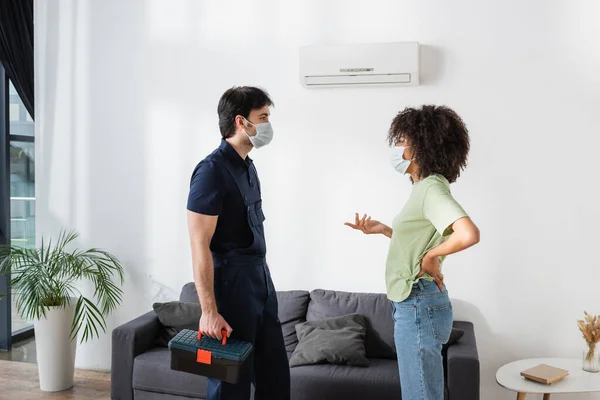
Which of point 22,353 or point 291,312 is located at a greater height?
point 291,312

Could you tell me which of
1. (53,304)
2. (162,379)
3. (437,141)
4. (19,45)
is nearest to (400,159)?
(437,141)

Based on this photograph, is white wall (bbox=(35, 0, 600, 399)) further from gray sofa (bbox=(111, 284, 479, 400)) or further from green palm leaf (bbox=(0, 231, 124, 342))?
gray sofa (bbox=(111, 284, 479, 400))

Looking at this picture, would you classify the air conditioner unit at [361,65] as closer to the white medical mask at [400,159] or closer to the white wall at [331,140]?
the white wall at [331,140]

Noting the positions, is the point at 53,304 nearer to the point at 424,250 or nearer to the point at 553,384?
the point at 424,250

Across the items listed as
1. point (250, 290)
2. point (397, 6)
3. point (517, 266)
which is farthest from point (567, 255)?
point (250, 290)

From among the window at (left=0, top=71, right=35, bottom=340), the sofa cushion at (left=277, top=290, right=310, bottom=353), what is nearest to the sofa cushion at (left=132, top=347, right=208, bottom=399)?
the sofa cushion at (left=277, top=290, right=310, bottom=353)

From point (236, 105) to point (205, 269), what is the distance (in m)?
0.66

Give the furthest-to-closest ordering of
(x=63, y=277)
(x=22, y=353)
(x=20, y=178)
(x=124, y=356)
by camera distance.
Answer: (x=20, y=178), (x=22, y=353), (x=63, y=277), (x=124, y=356)

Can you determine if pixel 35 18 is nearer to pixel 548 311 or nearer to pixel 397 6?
pixel 397 6

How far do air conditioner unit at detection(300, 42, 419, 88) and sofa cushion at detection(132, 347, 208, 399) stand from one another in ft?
5.77

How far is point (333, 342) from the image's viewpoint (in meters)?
3.24

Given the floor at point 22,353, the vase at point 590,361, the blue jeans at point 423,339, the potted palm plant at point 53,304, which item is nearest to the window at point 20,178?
the floor at point 22,353

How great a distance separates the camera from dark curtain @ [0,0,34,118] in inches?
169

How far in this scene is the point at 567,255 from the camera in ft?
11.3
